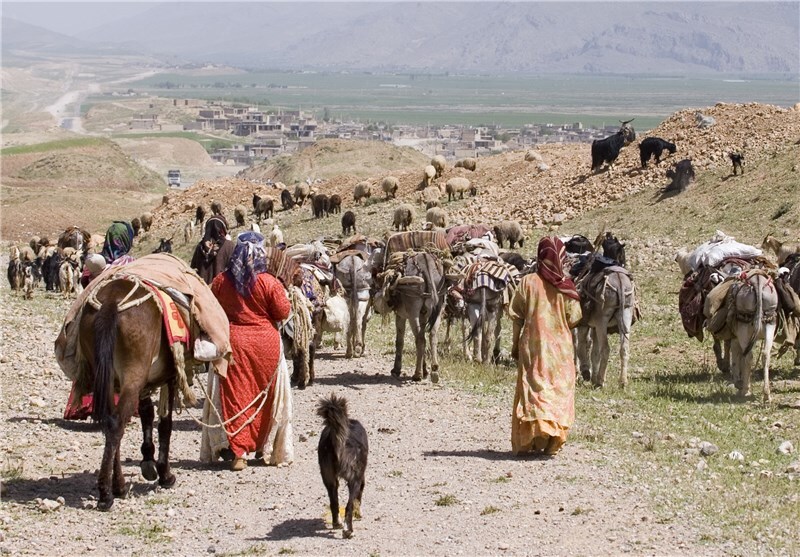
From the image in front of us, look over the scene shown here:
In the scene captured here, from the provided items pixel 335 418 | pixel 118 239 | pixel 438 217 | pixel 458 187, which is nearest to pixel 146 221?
pixel 458 187

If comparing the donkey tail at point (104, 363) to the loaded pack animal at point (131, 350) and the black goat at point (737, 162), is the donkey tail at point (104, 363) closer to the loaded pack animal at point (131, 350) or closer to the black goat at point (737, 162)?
the loaded pack animal at point (131, 350)

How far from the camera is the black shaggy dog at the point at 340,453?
8.37 m

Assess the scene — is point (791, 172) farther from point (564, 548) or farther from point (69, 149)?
point (69, 149)

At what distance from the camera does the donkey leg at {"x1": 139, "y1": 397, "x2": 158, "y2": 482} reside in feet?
32.0

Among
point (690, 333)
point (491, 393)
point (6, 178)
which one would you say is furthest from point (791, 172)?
point (6, 178)

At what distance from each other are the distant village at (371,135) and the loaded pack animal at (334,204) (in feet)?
229

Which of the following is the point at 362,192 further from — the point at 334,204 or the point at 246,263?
the point at 246,263

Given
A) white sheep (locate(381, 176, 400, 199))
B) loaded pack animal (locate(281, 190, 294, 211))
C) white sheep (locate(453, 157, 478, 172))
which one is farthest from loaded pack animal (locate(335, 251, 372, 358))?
loaded pack animal (locate(281, 190, 294, 211))

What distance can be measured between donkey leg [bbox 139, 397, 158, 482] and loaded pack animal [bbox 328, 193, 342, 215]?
32140mm

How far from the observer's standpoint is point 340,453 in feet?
27.4

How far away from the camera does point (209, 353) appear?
972cm

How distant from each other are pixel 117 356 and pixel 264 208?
3554cm

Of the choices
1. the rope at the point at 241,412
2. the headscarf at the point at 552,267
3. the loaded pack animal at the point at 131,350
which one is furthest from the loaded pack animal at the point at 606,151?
the loaded pack animal at the point at 131,350

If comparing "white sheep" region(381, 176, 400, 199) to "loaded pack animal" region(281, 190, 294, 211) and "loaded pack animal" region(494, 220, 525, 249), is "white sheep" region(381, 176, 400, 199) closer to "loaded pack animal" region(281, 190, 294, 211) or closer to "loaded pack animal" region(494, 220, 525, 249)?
"loaded pack animal" region(281, 190, 294, 211)
